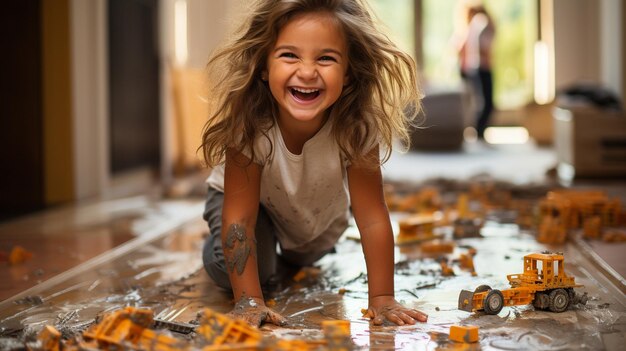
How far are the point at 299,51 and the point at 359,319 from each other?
28.4 inches

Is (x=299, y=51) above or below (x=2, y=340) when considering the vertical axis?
above

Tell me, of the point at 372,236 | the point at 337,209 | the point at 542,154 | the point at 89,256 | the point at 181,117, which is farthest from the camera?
the point at 542,154

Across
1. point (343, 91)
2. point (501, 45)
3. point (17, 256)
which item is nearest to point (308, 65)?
point (343, 91)

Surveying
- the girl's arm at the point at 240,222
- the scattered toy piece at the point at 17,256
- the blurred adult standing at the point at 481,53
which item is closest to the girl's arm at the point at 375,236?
the girl's arm at the point at 240,222

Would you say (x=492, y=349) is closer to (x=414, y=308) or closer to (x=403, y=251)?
(x=414, y=308)

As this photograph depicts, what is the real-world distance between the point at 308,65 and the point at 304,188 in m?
→ 0.44

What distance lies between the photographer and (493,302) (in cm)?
222

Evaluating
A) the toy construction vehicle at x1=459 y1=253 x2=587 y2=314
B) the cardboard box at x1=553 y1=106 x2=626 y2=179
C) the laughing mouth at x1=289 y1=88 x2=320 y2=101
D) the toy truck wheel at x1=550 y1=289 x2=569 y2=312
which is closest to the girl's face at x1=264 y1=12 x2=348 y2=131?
the laughing mouth at x1=289 y1=88 x2=320 y2=101

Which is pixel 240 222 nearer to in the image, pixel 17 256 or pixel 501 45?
pixel 17 256

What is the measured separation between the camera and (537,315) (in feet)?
7.29

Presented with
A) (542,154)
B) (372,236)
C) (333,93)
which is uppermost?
(333,93)

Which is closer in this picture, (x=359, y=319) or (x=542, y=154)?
(x=359, y=319)

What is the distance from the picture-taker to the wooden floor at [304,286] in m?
2.07

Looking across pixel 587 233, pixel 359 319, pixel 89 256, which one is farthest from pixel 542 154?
pixel 359 319
